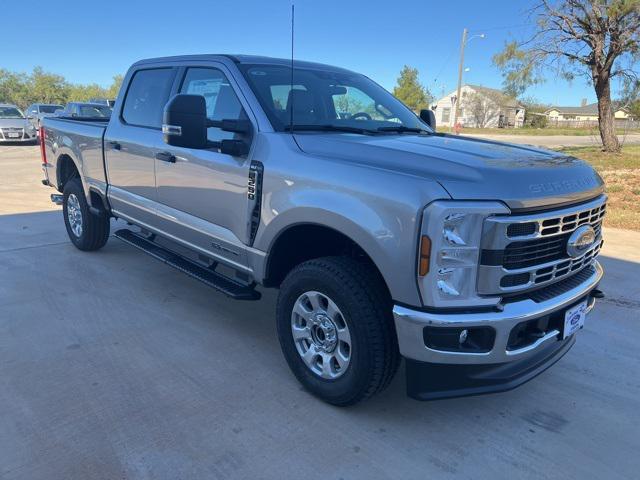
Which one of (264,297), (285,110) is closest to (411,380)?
(285,110)

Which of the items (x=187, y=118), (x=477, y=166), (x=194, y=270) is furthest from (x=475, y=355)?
(x=194, y=270)

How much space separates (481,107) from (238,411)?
77939 millimetres

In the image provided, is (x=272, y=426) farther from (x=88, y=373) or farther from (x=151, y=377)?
(x=88, y=373)

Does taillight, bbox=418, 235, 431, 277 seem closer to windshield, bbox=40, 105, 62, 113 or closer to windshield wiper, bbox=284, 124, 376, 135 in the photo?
windshield wiper, bbox=284, 124, 376, 135

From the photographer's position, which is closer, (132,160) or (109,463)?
(109,463)

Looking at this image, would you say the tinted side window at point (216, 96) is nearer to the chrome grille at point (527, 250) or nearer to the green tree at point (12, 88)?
the chrome grille at point (527, 250)

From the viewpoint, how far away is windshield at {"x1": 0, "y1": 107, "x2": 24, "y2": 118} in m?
20.3

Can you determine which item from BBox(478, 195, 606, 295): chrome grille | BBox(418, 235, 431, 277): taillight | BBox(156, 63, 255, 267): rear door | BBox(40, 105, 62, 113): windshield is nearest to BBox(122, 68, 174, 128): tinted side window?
BBox(156, 63, 255, 267): rear door

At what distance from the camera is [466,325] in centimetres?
236

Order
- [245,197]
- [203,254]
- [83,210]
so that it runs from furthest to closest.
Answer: [83,210]
[203,254]
[245,197]

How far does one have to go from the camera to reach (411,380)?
8.48 ft

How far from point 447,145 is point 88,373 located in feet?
8.61

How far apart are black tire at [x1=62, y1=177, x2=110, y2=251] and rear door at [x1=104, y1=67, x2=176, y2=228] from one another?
0.70 metres

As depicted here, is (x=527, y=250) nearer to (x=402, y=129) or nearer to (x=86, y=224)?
(x=402, y=129)
